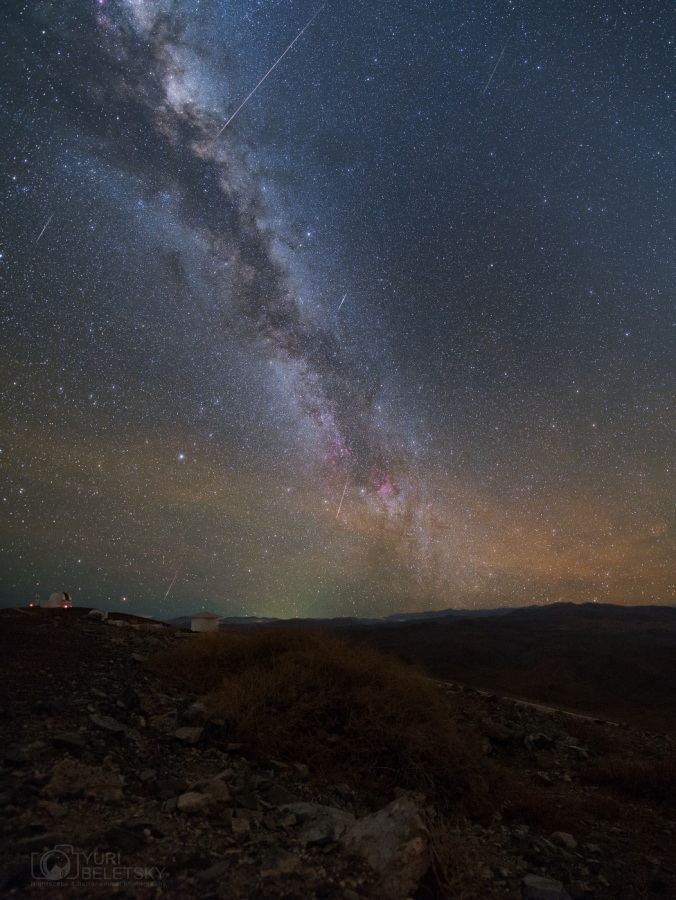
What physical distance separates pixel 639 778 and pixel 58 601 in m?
17.0

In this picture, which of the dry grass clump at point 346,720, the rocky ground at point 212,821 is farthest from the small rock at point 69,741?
the dry grass clump at point 346,720

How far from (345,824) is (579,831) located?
4340 millimetres

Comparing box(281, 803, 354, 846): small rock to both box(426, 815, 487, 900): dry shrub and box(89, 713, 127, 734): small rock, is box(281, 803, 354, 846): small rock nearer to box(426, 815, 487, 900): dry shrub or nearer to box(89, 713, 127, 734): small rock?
box(426, 815, 487, 900): dry shrub

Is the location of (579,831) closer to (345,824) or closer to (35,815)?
(345,824)

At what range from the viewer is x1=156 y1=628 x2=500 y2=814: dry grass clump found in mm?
7500

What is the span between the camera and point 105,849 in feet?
14.0

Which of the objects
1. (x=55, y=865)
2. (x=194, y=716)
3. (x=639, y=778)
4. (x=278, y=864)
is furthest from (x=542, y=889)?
(x=639, y=778)

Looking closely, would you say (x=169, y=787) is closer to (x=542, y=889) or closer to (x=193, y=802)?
(x=193, y=802)

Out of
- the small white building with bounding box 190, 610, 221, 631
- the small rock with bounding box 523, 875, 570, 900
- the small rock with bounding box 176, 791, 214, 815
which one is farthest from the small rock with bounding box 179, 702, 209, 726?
the small white building with bounding box 190, 610, 221, 631

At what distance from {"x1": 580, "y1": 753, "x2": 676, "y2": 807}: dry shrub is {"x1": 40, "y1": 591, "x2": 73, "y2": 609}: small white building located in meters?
15.7

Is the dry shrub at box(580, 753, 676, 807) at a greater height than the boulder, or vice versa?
the boulder

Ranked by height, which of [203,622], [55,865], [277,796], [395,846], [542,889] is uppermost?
[203,622]

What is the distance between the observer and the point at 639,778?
9484 mm

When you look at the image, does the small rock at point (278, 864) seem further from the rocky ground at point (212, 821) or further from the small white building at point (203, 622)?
the small white building at point (203, 622)
